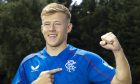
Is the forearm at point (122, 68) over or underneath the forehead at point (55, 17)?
underneath

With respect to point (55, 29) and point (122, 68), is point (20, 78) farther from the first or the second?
point (122, 68)

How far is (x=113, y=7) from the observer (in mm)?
48656

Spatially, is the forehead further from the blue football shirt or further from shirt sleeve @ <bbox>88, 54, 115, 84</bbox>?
shirt sleeve @ <bbox>88, 54, 115, 84</bbox>

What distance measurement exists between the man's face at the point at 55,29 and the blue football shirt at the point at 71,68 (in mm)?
168

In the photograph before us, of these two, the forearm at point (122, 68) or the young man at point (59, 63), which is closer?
the forearm at point (122, 68)

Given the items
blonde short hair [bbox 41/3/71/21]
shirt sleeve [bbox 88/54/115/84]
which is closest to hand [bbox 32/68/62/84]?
shirt sleeve [bbox 88/54/115/84]

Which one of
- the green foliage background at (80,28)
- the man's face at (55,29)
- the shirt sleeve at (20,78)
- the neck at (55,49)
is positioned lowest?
the green foliage background at (80,28)

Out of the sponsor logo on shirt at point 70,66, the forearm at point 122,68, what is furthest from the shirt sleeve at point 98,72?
the forearm at point 122,68

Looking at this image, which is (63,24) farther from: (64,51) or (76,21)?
(76,21)

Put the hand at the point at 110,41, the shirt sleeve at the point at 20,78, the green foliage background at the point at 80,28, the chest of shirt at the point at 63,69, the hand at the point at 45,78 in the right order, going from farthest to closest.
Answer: the green foliage background at the point at 80,28 → the shirt sleeve at the point at 20,78 → the chest of shirt at the point at 63,69 → the hand at the point at 45,78 → the hand at the point at 110,41

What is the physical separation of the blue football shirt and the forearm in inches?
11.3

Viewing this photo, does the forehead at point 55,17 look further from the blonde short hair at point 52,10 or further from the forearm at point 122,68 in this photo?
the forearm at point 122,68

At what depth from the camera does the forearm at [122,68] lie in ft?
11.7

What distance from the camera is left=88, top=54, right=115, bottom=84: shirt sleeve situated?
12.9 ft
